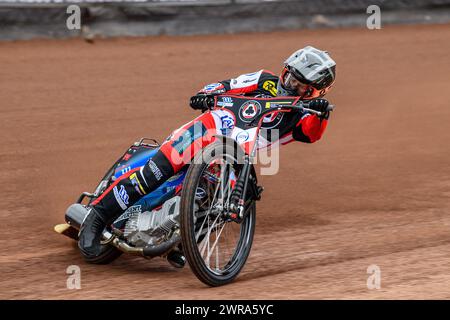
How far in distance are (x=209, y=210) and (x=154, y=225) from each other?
43 centimetres

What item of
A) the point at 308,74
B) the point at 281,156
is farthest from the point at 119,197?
the point at 281,156

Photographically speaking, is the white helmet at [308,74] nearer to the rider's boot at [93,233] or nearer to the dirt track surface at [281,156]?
the dirt track surface at [281,156]

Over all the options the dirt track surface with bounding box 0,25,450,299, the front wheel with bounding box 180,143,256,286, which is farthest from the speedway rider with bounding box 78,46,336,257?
the dirt track surface with bounding box 0,25,450,299

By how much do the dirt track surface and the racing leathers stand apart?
485mm

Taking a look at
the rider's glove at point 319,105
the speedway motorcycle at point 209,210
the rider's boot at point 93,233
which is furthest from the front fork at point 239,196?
the rider's boot at point 93,233

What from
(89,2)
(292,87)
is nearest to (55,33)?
(89,2)

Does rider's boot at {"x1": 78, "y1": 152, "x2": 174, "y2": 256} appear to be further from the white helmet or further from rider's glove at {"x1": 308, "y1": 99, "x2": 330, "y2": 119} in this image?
the white helmet

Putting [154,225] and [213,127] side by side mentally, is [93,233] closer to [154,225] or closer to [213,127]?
[154,225]

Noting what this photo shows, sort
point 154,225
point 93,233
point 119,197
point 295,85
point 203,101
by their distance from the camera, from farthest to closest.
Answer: point 295,85
point 203,101
point 93,233
point 119,197
point 154,225

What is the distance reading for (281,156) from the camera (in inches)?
398

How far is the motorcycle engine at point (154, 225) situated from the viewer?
6.05m

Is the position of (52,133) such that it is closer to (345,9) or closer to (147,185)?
(147,185)

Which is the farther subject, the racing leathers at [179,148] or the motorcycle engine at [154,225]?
the racing leathers at [179,148]

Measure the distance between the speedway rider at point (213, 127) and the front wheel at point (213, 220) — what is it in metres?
0.30
